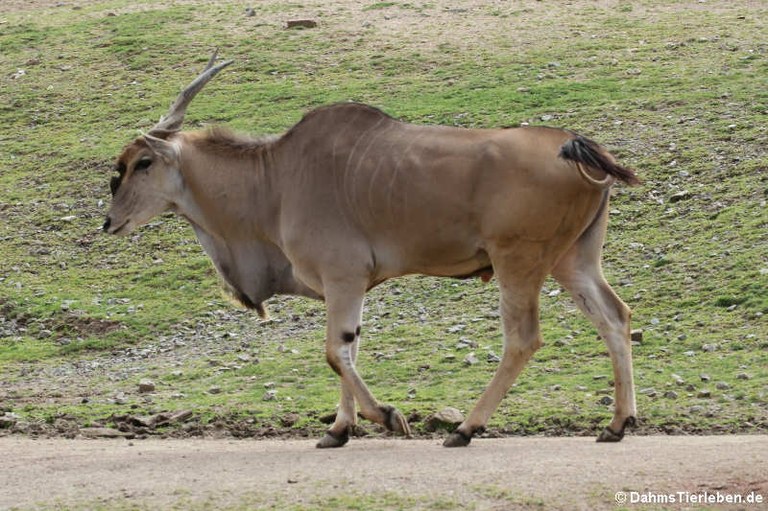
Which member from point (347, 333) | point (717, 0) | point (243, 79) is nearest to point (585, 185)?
point (347, 333)

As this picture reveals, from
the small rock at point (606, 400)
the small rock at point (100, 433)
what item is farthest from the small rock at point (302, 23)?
the small rock at point (606, 400)

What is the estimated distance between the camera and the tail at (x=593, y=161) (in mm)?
7766

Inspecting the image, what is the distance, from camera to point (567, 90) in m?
16.1

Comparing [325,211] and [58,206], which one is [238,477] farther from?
[58,206]

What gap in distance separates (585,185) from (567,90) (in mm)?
8352

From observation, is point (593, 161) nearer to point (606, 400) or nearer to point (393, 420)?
point (393, 420)

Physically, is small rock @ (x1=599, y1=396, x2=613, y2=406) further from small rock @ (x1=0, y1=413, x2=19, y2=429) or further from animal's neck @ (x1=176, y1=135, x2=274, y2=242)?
small rock @ (x1=0, y1=413, x2=19, y2=429)

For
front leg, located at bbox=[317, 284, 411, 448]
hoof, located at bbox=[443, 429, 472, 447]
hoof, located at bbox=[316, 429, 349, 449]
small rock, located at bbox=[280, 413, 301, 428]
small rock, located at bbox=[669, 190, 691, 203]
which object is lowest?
small rock, located at bbox=[669, 190, 691, 203]

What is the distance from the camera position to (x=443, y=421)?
8.73m

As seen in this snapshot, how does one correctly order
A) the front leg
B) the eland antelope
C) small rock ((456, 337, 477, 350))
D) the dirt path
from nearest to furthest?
the dirt path < the eland antelope < the front leg < small rock ((456, 337, 477, 350))

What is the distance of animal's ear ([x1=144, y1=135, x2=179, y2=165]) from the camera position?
9023 mm

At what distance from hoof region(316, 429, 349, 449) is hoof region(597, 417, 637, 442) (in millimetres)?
1290

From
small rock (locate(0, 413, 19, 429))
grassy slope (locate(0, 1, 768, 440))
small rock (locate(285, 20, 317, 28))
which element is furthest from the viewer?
small rock (locate(285, 20, 317, 28))

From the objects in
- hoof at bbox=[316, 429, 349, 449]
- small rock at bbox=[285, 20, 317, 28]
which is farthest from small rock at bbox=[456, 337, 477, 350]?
small rock at bbox=[285, 20, 317, 28]
